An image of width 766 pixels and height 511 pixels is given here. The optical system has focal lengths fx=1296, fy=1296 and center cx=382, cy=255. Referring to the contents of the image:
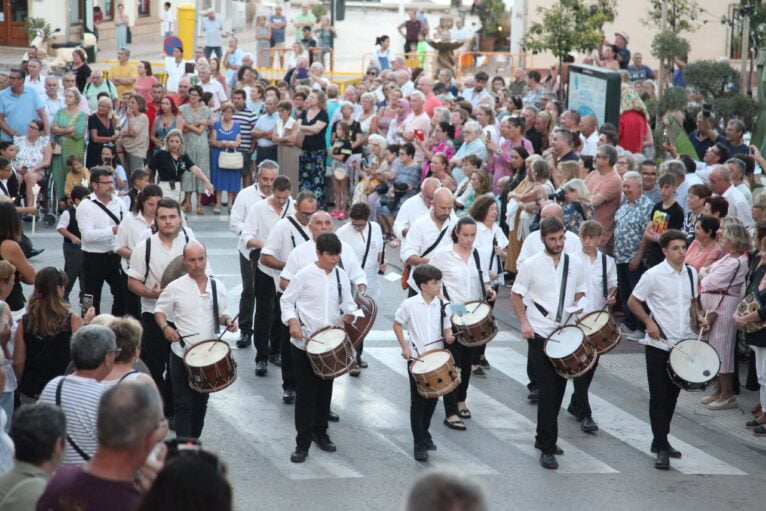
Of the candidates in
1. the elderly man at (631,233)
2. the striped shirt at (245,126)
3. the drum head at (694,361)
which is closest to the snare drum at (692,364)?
the drum head at (694,361)

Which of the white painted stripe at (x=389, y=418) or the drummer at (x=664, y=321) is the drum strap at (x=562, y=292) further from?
the white painted stripe at (x=389, y=418)

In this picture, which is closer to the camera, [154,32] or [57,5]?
[57,5]

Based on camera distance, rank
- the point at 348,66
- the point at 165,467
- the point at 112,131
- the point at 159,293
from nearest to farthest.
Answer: the point at 165,467 < the point at 159,293 < the point at 112,131 < the point at 348,66

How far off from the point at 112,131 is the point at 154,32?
2735 cm

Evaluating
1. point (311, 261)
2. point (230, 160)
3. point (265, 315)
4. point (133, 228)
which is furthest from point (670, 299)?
point (230, 160)

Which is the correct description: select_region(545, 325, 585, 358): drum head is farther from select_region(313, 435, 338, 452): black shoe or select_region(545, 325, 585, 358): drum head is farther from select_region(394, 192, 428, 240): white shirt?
select_region(394, 192, 428, 240): white shirt

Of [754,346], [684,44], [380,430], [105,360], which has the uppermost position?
[684,44]

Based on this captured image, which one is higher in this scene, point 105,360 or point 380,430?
point 105,360

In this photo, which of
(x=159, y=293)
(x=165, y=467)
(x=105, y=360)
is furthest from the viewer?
(x=159, y=293)

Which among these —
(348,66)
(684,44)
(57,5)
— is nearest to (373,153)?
(684,44)

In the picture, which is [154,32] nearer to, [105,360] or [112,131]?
[112,131]

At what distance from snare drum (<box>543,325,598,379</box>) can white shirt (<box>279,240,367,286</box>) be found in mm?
1736

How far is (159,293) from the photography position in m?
10.8

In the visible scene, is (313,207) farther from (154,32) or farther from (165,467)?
(154,32)
